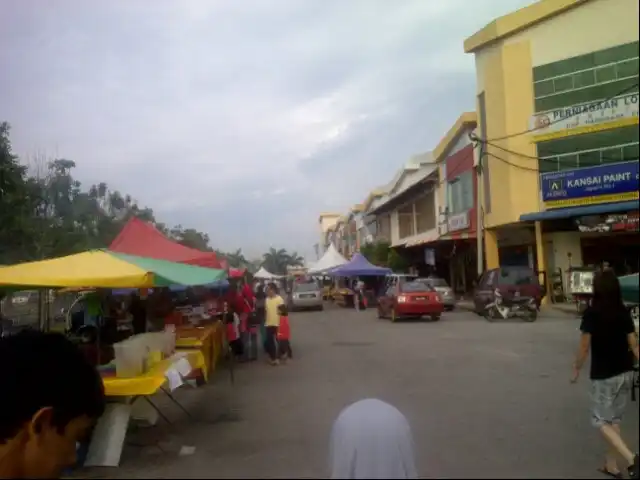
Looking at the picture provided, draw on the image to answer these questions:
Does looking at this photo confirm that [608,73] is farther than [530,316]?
No

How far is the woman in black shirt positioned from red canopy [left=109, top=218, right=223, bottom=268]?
22.8 feet

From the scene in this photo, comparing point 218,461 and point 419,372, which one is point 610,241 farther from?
point 419,372

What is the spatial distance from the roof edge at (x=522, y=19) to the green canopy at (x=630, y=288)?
1.67 meters

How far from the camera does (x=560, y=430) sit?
11.8ft

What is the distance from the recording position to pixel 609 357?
3.75m

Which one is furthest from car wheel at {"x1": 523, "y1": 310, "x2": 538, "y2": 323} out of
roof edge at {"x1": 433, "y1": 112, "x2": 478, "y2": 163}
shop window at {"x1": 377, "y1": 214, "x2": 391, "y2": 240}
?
shop window at {"x1": 377, "y1": 214, "x2": 391, "y2": 240}

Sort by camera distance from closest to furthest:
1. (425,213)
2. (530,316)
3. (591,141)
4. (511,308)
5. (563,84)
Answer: (591,141), (563,84), (530,316), (511,308), (425,213)

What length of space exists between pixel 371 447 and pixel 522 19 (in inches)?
133

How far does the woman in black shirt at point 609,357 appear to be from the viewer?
333 cm

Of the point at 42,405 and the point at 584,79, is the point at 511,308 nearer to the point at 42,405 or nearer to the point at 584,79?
the point at 584,79

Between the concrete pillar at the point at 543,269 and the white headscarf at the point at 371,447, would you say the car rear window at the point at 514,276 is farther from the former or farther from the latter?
the white headscarf at the point at 371,447

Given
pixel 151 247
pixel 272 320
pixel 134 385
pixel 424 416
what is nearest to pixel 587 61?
pixel 424 416

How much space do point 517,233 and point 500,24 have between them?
15.3 m

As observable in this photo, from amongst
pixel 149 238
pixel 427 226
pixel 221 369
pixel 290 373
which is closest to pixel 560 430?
pixel 290 373
